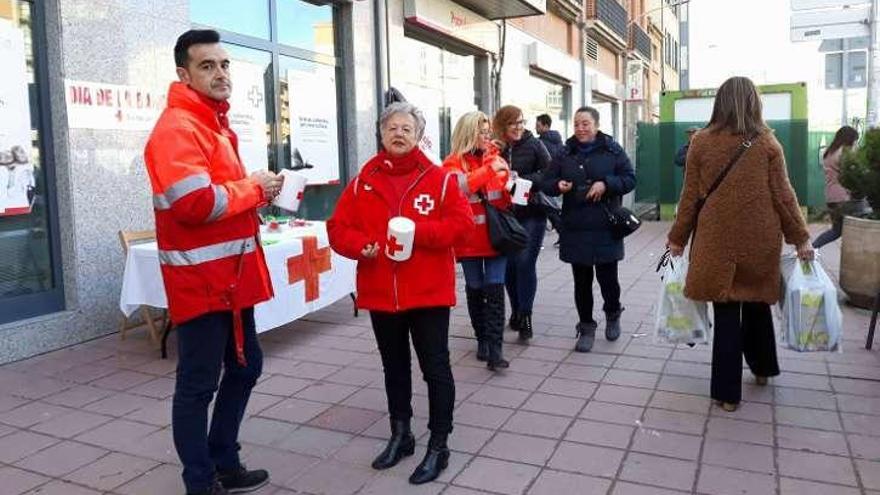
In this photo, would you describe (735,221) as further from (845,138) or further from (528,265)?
(845,138)

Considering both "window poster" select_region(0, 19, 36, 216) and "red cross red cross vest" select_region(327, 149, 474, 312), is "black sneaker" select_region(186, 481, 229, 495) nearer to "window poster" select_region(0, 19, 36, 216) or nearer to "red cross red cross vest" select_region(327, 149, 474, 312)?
"red cross red cross vest" select_region(327, 149, 474, 312)

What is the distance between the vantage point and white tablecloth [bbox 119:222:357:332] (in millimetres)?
5180

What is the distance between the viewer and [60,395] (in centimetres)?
458

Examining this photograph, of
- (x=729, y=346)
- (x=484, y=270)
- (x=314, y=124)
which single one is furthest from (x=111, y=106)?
(x=729, y=346)

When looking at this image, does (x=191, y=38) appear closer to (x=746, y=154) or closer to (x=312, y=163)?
(x=746, y=154)

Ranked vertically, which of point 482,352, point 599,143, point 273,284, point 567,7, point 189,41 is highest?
point 567,7

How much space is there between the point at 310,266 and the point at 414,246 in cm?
273

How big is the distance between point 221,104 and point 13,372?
316cm

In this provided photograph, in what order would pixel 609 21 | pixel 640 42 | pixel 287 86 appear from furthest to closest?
pixel 640 42 < pixel 609 21 < pixel 287 86

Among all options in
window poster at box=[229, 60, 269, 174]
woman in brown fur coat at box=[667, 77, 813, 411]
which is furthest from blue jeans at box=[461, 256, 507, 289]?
window poster at box=[229, 60, 269, 174]

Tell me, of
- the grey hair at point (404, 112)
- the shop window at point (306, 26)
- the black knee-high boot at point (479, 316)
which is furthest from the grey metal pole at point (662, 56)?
the grey hair at point (404, 112)

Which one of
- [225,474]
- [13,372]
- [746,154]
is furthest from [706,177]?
[13,372]

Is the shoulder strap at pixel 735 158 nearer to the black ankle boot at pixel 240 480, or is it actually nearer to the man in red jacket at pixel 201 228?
the man in red jacket at pixel 201 228

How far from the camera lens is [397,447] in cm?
350
